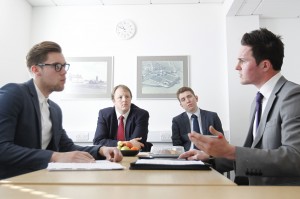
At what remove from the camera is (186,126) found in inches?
127

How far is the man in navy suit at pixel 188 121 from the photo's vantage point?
125 inches

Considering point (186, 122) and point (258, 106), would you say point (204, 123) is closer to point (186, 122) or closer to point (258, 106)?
point (186, 122)

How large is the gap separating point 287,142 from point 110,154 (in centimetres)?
92

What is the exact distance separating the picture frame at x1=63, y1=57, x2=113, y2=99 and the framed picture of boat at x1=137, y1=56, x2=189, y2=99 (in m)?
0.44

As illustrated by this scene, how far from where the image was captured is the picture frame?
3836 mm

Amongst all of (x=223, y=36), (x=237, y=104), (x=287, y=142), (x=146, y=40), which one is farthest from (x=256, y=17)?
(x=287, y=142)

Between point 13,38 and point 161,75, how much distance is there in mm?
1986

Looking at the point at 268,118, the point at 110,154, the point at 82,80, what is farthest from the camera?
the point at 82,80

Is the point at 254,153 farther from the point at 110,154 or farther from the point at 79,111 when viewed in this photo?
the point at 79,111

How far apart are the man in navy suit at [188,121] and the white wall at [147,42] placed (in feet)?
1.52

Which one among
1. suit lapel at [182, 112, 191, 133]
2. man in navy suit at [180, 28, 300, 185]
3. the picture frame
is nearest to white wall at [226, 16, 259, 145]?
suit lapel at [182, 112, 191, 133]

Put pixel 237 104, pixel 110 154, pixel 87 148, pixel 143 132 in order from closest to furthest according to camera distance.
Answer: pixel 110 154
pixel 87 148
pixel 143 132
pixel 237 104

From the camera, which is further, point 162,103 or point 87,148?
point 162,103

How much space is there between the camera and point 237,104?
361 cm
